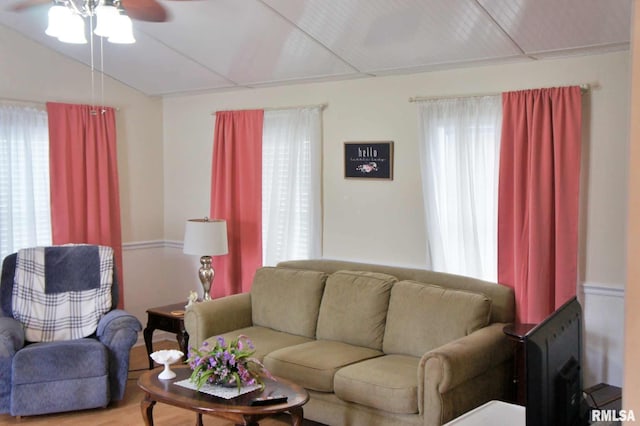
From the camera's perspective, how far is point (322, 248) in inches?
193

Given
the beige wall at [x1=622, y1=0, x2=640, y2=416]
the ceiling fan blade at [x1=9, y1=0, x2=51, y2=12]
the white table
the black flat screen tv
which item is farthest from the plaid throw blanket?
the beige wall at [x1=622, y1=0, x2=640, y2=416]

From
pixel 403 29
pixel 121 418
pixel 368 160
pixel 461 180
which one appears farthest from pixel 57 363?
pixel 403 29

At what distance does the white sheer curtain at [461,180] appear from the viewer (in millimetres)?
4027

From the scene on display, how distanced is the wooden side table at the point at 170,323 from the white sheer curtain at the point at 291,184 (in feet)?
2.69

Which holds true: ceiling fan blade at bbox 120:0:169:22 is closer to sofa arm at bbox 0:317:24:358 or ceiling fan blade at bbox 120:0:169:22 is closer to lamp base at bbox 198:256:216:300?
lamp base at bbox 198:256:216:300

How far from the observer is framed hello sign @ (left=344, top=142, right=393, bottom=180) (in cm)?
448

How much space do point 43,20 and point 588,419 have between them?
4.30m

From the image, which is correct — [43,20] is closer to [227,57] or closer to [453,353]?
[227,57]

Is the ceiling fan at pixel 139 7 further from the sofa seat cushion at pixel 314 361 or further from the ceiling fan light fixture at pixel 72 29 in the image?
the sofa seat cushion at pixel 314 361

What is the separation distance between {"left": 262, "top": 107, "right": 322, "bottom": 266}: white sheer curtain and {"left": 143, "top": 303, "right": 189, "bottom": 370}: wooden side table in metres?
0.82

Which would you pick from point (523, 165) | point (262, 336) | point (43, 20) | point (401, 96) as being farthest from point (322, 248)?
point (43, 20)

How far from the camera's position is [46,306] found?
4457mm

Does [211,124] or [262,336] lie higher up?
[211,124]

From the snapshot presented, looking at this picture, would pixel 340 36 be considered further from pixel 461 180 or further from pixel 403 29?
pixel 461 180
